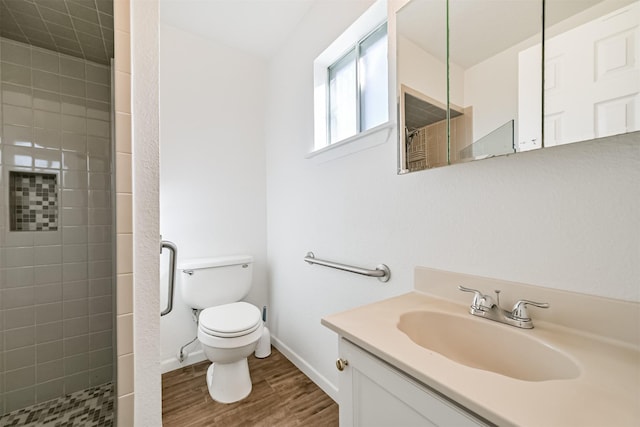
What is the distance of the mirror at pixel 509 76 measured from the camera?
Answer: 23.1 inches

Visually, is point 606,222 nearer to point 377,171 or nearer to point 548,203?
point 548,203

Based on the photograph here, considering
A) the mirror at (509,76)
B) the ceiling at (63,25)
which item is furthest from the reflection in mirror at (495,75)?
the ceiling at (63,25)

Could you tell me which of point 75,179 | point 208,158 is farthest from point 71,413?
point 208,158

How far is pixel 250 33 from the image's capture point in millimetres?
1858

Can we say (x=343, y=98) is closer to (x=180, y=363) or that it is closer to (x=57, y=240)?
(x=57, y=240)

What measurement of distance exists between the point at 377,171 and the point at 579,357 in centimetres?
89

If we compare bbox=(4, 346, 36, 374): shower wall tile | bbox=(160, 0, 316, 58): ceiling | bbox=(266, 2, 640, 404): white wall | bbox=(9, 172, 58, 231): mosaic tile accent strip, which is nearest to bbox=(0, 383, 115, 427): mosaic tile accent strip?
bbox=(4, 346, 36, 374): shower wall tile


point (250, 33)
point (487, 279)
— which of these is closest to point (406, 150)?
point (487, 279)

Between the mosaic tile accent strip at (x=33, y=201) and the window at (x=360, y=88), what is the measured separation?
1637 mm

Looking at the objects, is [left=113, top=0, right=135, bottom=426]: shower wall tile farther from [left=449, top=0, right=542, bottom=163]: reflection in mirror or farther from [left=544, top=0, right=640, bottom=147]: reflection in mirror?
[left=544, top=0, right=640, bottom=147]: reflection in mirror

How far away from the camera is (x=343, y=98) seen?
1.69 meters

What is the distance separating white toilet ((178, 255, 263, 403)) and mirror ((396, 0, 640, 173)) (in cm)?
124

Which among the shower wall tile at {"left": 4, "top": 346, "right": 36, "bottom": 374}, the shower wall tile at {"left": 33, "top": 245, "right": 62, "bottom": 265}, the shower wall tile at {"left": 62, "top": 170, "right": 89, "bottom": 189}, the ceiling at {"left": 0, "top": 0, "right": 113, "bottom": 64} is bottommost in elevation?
the shower wall tile at {"left": 4, "top": 346, "right": 36, "bottom": 374}

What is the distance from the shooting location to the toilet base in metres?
1.46
